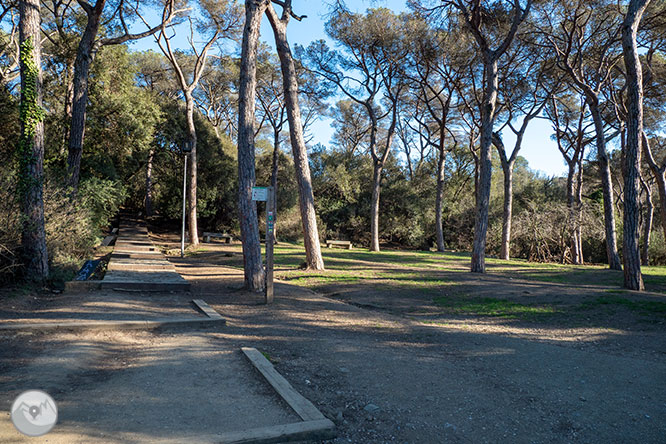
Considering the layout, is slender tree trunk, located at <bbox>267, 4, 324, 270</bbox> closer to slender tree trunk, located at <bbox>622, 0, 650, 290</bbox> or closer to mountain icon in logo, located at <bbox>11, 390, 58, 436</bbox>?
slender tree trunk, located at <bbox>622, 0, 650, 290</bbox>

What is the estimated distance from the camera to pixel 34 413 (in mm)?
2725

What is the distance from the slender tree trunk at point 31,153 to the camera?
7523mm

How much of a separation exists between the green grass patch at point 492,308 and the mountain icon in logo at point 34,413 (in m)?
6.27

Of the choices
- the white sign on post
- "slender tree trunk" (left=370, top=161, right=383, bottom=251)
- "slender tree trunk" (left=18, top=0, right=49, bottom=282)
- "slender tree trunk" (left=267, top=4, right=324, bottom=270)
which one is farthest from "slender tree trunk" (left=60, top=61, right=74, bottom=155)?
"slender tree trunk" (left=370, top=161, right=383, bottom=251)

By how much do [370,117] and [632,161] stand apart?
1526 centimetres

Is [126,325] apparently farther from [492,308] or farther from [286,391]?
[492,308]

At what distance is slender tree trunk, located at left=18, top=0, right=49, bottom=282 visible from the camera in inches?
296

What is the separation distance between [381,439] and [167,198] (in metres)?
24.7

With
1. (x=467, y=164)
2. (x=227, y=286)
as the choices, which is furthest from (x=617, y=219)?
(x=227, y=286)

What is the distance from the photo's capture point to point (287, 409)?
9.73ft

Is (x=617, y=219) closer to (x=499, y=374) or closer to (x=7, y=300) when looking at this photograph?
(x=499, y=374)

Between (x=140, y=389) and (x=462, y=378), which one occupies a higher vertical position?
(x=140, y=389)

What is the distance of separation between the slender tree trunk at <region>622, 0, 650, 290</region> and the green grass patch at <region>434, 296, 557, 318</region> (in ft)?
8.99

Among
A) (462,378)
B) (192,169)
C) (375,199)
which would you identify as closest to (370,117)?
(375,199)
